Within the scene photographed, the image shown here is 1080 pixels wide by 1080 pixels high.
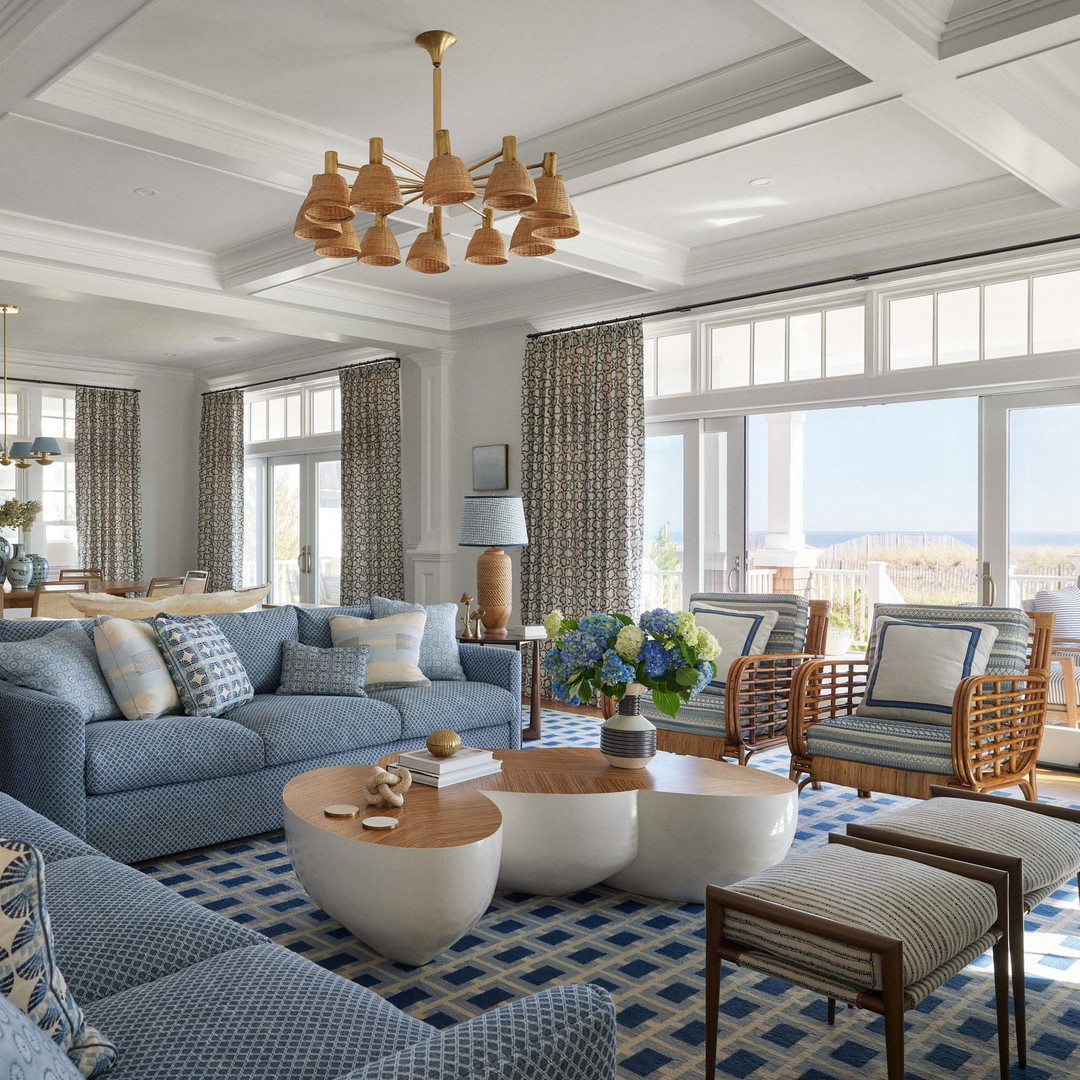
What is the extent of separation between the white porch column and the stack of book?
4.28 metres

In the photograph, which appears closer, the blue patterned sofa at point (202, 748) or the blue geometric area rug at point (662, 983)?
the blue geometric area rug at point (662, 983)

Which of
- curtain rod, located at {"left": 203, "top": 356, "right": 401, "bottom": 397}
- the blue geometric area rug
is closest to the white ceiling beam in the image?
the blue geometric area rug

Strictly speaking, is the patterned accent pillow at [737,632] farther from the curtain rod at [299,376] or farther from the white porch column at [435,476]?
the curtain rod at [299,376]

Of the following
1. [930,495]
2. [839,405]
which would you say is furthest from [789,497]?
[839,405]

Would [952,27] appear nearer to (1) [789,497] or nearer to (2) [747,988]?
(2) [747,988]

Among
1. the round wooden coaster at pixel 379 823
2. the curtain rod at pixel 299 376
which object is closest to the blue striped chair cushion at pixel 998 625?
the round wooden coaster at pixel 379 823

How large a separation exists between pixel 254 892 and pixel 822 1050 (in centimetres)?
187

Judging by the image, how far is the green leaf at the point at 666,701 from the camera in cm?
325

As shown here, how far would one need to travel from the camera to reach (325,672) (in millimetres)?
4352

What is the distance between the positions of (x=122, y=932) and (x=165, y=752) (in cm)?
178

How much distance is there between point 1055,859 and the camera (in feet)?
7.75

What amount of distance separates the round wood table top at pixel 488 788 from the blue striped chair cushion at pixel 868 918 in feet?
2.78

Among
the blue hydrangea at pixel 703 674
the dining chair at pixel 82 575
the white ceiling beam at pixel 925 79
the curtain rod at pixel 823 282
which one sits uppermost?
the white ceiling beam at pixel 925 79

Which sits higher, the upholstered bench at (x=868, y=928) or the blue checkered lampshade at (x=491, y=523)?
the blue checkered lampshade at (x=491, y=523)
